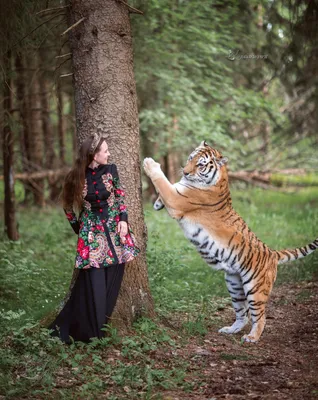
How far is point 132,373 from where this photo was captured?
173 inches

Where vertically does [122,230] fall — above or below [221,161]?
below

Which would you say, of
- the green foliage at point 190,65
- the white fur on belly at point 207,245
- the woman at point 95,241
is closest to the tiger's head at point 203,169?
the white fur on belly at point 207,245

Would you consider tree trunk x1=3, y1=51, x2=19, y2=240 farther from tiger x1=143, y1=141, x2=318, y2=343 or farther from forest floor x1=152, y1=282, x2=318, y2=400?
forest floor x1=152, y1=282, x2=318, y2=400

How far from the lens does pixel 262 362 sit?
192 inches

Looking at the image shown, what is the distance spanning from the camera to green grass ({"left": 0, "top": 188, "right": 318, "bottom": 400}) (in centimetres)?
428

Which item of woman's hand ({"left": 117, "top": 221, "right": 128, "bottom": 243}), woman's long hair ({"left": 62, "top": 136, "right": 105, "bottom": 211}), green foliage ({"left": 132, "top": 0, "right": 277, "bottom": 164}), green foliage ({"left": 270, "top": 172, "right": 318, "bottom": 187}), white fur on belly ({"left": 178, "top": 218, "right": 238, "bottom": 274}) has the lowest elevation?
white fur on belly ({"left": 178, "top": 218, "right": 238, "bottom": 274})

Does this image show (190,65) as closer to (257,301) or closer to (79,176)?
(257,301)

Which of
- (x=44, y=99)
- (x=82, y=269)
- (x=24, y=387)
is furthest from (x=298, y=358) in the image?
(x=44, y=99)

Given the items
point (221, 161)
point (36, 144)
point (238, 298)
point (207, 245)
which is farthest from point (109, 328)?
point (36, 144)

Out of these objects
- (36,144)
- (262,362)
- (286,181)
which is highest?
(36,144)

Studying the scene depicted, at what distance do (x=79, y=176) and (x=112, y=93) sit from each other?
34.3 inches

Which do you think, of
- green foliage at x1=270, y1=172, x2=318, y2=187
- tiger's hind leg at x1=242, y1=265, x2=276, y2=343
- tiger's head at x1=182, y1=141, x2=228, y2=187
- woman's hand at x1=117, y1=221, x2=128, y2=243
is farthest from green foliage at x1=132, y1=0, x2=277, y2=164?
tiger's hind leg at x1=242, y1=265, x2=276, y2=343

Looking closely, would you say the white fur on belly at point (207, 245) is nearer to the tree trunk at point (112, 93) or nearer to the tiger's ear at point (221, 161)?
the tree trunk at point (112, 93)

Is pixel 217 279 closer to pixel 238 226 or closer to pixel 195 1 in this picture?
pixel 238 226
